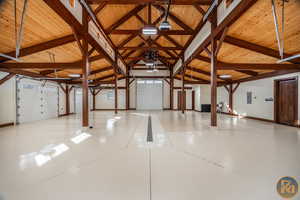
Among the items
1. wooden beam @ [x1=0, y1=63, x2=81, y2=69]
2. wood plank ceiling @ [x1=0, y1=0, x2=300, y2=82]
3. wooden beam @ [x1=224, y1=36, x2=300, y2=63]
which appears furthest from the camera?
wooden beam @ [x1=0, y1=63, x2=81, y2=69]

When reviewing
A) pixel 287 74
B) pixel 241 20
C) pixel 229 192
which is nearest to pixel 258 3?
pixel 241 20

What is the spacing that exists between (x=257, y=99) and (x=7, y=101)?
43.2 feet

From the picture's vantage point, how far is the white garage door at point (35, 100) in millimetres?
6867

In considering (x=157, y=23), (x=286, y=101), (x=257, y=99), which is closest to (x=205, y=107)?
(x=257, y=99)

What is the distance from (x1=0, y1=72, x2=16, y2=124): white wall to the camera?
5.94m

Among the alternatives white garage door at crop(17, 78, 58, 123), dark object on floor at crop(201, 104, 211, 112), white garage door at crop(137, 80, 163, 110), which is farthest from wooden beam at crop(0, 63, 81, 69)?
dark object on floor at crop(201, 104, 211, 112)

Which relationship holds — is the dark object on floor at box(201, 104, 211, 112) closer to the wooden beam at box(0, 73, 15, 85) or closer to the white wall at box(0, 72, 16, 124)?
the white wall at box(0, 72, 16, 124)

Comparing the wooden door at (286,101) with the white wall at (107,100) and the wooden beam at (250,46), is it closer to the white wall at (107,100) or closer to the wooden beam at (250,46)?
the wooden beam at (250,46)

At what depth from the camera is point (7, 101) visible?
6.17 m

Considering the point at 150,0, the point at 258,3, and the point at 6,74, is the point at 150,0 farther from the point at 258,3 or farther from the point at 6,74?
the point at 6,74

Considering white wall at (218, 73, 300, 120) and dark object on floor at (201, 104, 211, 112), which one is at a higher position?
white wall at (218, 73, 300, 120)

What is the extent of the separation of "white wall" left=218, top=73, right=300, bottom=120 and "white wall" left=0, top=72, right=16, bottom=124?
509 inches

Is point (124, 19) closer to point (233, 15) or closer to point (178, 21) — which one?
point (178, 21)

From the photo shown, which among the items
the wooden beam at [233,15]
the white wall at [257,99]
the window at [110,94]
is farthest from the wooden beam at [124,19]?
the window at [110,94]
